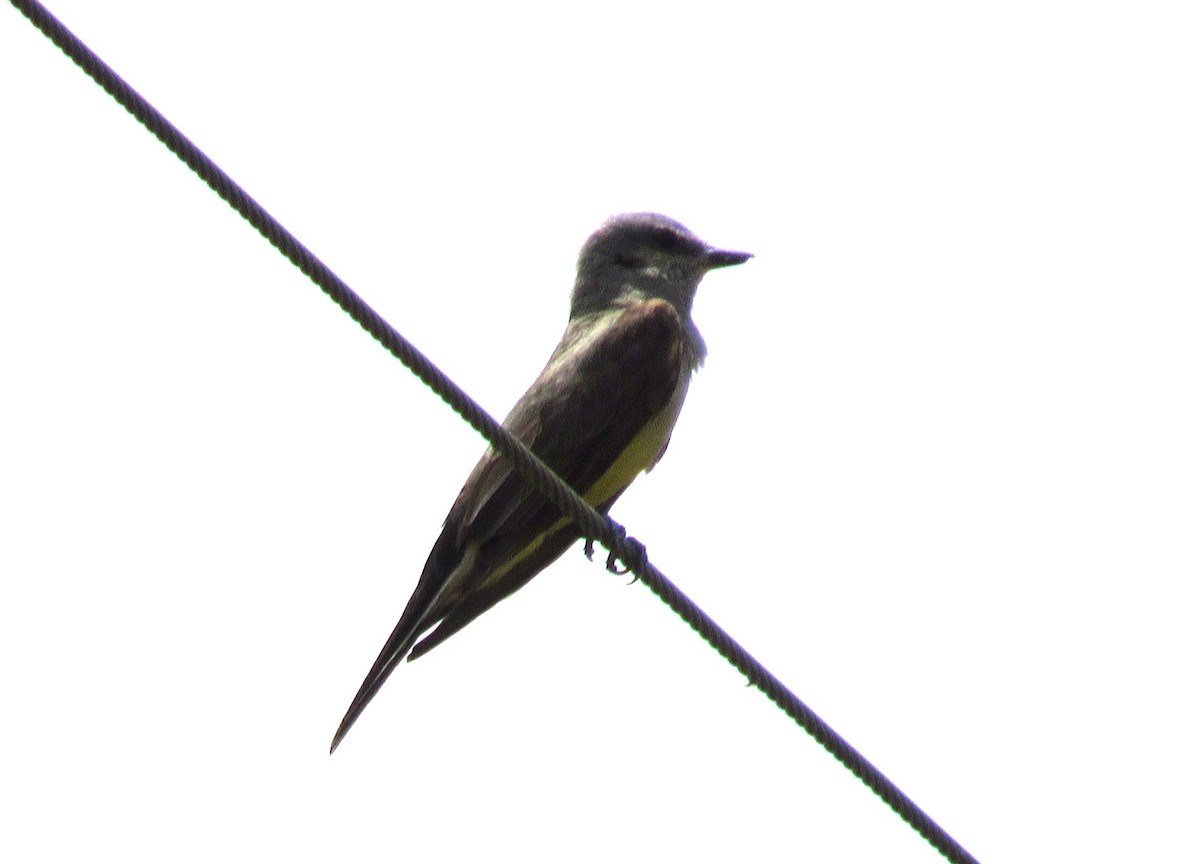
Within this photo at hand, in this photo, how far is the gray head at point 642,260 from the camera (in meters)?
8.69

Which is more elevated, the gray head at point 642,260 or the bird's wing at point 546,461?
the gray head at point 642,260

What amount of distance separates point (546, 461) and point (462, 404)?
262 centimetres

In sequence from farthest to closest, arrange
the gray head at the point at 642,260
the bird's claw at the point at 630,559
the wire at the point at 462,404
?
1. the gray head at the point at 642,260
2. the bird's claw at the point at 630,559
3. the wire at the point at 462,404

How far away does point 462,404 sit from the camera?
4652mm

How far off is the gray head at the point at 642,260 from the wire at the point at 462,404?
122 inches

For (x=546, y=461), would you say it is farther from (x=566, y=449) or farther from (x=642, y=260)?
(x=642, y=260)

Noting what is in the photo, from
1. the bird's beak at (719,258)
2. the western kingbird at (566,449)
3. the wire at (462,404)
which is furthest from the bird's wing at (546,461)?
the wire at (462,404)

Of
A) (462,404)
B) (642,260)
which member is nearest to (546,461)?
(642,260)

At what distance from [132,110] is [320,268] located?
1.85 feet

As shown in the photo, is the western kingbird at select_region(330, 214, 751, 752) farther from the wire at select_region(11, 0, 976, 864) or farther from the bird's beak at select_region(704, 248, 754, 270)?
the wire at select_region(11, 0, 976, 864)

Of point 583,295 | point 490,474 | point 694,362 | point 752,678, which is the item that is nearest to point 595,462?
point 490,474

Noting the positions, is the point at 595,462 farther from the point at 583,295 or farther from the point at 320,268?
the point at 320,268

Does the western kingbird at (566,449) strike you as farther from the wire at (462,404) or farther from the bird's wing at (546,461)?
the wire at (462,404)

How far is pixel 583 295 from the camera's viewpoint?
8.77 metres
